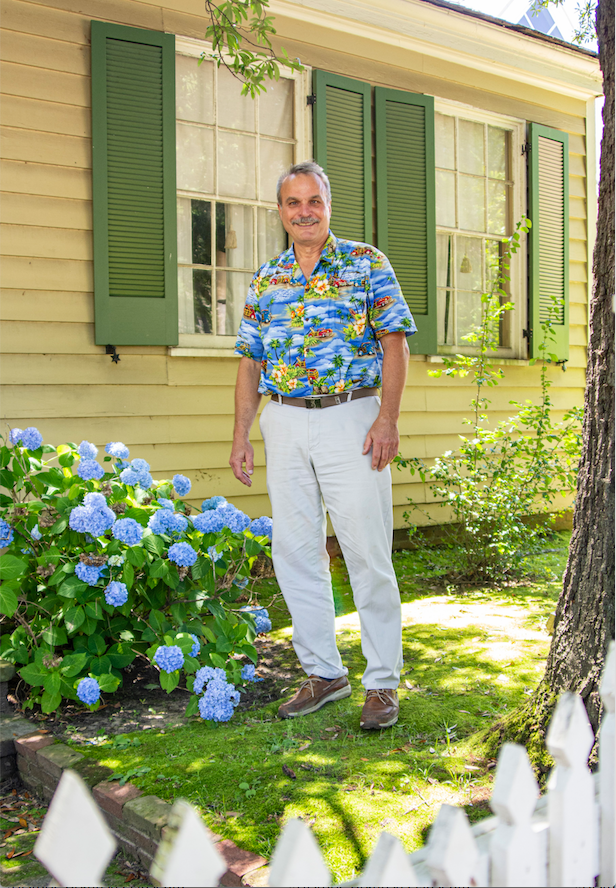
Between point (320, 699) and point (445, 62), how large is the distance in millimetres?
4987

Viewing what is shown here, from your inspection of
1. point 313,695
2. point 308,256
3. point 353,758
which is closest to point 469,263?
point 308,256

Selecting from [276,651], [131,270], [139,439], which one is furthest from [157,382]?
[276,651]

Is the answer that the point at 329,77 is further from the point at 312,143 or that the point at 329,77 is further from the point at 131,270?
the point at 131,270

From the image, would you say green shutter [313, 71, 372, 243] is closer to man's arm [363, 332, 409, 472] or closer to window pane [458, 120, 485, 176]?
window pane [458, 120, 485, 176]

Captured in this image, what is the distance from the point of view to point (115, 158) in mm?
4180

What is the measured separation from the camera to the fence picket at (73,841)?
0.73 metres

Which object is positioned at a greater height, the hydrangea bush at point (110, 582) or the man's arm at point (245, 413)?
the man's arm at point (245, 413)

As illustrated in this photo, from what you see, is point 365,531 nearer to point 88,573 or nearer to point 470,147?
point 88,573

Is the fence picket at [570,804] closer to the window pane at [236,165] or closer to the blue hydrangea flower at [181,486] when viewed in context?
the blue hydrangea flower at [181,486]

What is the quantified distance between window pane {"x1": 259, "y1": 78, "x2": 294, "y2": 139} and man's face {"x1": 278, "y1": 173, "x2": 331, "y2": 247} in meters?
2.53

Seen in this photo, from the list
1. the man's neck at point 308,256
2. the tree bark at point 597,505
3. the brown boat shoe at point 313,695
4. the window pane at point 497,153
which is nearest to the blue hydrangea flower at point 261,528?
the brown boat shoe at point 313,695

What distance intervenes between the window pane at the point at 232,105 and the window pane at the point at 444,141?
1.70 metres

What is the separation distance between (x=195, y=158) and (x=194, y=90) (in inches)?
16.1

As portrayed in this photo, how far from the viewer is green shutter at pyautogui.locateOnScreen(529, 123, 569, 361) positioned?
6.18 m
